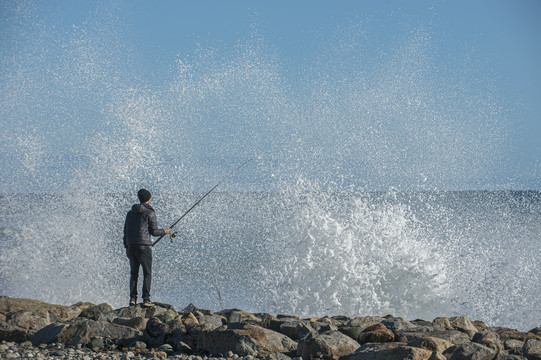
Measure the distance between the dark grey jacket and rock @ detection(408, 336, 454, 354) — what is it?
132 inches

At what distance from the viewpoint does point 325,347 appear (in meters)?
3.57

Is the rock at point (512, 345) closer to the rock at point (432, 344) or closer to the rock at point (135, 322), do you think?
the rock at point (432, 344)

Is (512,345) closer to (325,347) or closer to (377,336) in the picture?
(377,336)

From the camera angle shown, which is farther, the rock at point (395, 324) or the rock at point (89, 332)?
the rock at point (395, 324)

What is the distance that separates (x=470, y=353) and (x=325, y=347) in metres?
1.00

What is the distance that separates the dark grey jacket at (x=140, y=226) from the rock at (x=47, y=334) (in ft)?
5.62

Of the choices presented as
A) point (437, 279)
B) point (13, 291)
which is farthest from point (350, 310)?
point (13, 291)

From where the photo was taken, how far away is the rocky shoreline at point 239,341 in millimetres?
3531

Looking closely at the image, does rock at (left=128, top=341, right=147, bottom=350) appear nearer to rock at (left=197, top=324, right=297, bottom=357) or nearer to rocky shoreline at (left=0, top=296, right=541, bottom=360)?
rocky shoreline at (left=0, top=296, right=541, bottom=360)

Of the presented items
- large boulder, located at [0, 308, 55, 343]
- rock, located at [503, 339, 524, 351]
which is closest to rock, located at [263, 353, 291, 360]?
rock, located at [503, 339, 524, 351]

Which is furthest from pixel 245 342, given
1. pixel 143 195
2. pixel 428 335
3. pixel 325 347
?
pixel 143 195

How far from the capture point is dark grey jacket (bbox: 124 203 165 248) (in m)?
5.90

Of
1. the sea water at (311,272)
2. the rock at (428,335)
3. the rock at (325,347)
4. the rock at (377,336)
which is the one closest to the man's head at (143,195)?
the sea water at (311,272)

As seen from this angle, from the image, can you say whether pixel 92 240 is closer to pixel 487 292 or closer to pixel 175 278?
pixel 175 278
